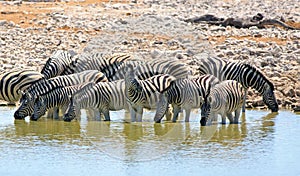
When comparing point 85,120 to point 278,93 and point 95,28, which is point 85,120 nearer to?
point 278,93

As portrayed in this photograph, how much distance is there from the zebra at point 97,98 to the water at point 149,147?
0.19 metres

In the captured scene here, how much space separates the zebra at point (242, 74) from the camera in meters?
14.2

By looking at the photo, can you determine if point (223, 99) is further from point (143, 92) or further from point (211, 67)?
point (211, 67)

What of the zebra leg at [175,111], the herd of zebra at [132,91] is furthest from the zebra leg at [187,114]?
the zebra leg at [175,111]

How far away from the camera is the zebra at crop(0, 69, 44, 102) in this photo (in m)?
→ 13.6

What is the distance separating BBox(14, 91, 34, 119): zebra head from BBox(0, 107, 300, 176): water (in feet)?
0.37

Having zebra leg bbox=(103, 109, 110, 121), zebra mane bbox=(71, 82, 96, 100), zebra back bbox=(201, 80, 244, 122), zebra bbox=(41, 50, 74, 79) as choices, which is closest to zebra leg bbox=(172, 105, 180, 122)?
zebra back bbox=(201, 80, 244, 122)

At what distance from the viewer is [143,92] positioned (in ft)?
40.9

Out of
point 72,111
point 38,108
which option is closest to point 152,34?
point 72,111

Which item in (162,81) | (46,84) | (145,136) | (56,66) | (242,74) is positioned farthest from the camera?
(56,66)

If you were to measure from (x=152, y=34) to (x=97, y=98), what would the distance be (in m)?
1.94

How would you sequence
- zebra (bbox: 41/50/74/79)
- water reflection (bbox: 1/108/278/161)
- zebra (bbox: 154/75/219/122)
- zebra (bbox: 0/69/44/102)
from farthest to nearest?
zebra (bbox: 41/50/74/79), zebra (bbox: 0/69/44/102), zebra (bbox: 154/75/219/122), water reflection (bbox: 1/108/278/161)

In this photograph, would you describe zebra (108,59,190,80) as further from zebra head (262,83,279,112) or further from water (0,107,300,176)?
zebra head (262,83,279,112)

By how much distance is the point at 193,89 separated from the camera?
12.5m
